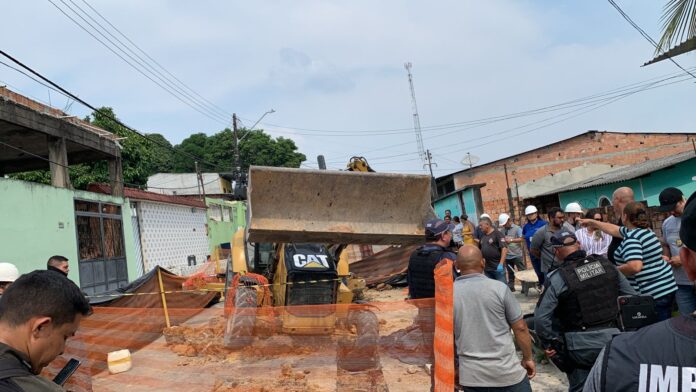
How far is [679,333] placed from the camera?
3.99ft

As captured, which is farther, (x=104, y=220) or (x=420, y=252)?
(x=104, y=220)

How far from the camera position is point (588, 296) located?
351 cm

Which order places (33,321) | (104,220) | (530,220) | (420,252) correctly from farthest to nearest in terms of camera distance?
(104,220), (530,220), (420,252), (33,321)

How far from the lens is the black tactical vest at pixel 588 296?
11.5ft

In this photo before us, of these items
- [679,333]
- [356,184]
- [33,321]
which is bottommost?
[679,333]

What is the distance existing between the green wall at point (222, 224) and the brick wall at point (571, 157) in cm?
1354

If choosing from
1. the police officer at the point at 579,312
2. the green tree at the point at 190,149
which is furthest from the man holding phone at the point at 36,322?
the green tree at the point at 190,149

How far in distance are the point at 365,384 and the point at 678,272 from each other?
10.2 feet

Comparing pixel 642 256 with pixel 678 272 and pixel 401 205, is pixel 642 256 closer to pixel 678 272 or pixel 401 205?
pixel 678 272

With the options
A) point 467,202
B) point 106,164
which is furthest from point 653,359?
point 106,164

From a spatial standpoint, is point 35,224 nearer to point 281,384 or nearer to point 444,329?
point 281,384

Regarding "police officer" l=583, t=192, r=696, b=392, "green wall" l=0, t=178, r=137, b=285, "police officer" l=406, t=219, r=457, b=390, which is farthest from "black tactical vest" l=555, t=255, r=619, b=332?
"green wall" l=0, t=178, r=137, b=285

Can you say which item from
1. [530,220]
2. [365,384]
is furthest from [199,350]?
[530,220]

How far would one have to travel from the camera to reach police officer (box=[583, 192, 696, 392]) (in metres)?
1.18
